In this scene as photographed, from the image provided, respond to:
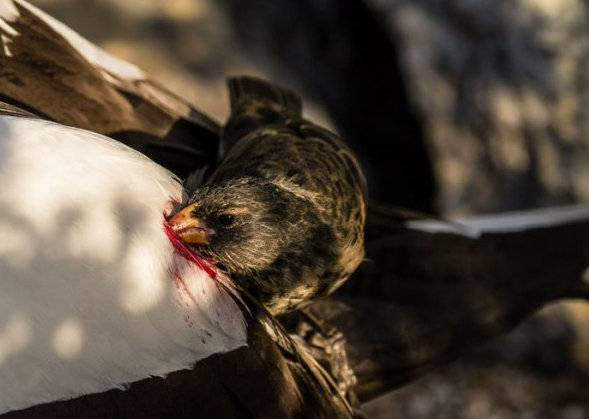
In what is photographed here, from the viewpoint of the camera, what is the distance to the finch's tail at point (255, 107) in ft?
6.66

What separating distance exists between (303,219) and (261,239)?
10cm

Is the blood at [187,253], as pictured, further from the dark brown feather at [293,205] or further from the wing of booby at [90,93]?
the wing of booby at [90,93]

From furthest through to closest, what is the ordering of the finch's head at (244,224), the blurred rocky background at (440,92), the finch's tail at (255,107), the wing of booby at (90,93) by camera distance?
the blurred rocky background at (440,92) → the finch's tail at (255,107) → the wing of booby at (90,93) → the finch's head at (244,224)

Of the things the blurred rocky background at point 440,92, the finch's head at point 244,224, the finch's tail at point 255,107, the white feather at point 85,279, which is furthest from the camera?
the blurred rocky background at point 440,92

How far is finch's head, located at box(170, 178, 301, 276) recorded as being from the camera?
155cm

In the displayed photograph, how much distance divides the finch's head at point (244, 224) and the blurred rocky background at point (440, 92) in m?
2.10

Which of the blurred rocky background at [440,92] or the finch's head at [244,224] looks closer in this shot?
the finch's head at [244,224]

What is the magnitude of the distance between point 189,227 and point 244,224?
0.45 feet

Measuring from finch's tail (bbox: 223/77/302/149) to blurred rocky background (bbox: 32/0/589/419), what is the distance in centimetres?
153

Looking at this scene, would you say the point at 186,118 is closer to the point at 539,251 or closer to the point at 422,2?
the point at 539,251

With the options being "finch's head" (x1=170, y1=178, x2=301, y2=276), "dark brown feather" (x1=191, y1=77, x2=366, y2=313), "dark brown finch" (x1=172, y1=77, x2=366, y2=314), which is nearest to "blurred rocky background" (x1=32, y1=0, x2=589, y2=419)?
"dark brown feather" (x1=191, y1=77, x2=366, y2=313)

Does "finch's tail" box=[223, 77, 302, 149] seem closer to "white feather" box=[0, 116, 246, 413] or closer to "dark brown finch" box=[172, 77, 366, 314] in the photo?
"dark brown finch" box=[172, 77, 366, 314]

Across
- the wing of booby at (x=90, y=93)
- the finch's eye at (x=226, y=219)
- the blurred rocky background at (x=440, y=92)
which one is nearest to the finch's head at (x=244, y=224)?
the finch's eye at (x=226, y=219)

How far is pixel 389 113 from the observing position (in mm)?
3771
